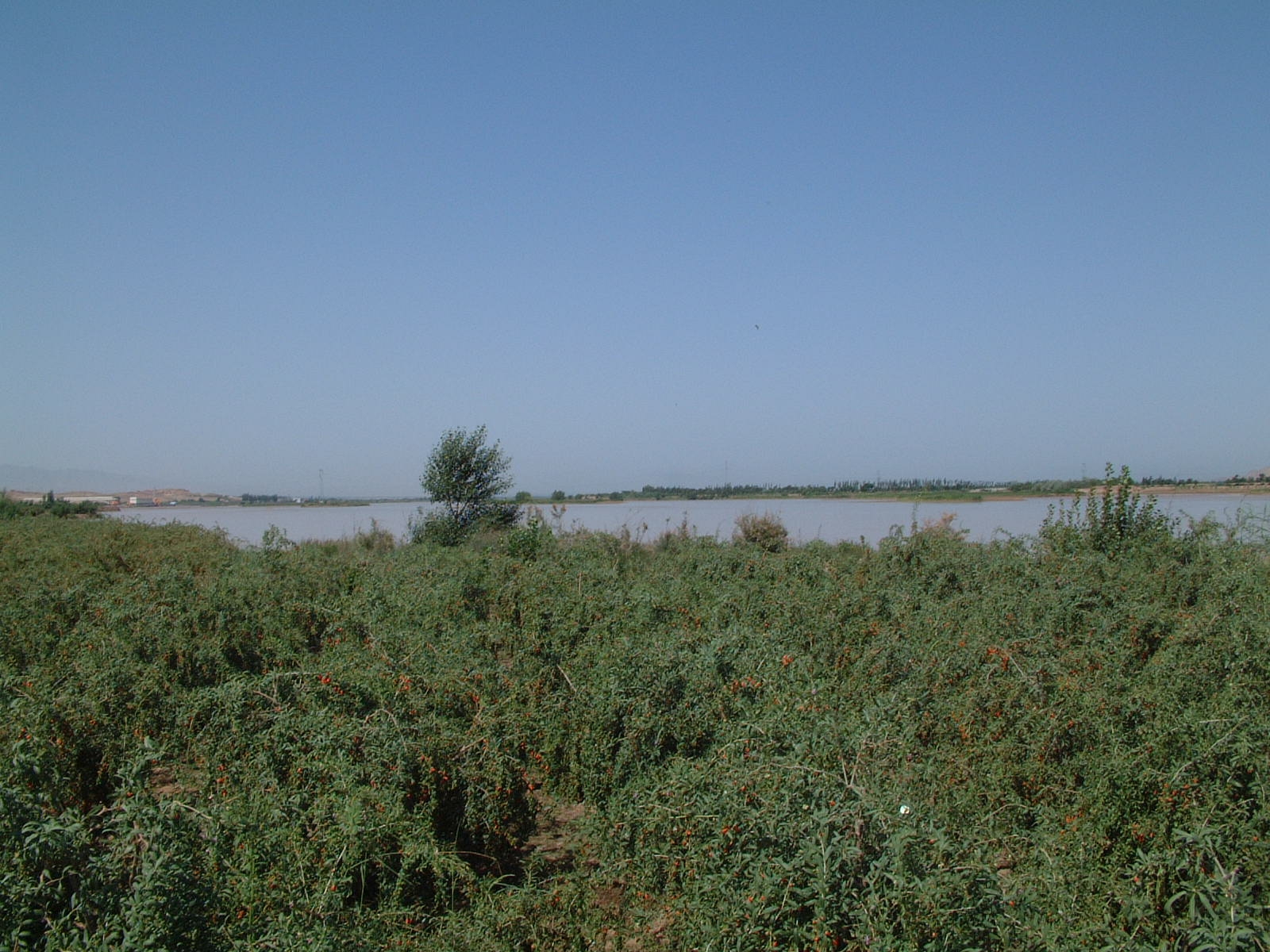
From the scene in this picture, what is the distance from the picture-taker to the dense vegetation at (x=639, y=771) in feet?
8.54

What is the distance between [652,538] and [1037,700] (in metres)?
12.9

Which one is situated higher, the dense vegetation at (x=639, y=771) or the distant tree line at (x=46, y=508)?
the distant tree line at (x=46, y=508)

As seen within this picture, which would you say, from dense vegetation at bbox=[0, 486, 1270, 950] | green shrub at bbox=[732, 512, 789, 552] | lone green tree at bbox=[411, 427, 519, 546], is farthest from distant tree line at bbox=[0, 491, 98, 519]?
dense vegetation at bbox=[0, 486, 1270, 950]

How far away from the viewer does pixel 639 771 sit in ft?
14.8

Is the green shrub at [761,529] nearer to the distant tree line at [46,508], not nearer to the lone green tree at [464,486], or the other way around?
the lone green tree at [464,486]

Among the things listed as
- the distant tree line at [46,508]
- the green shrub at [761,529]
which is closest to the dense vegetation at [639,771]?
the green shrub at [761,529]

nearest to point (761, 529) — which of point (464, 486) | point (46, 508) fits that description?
point (464, 486)

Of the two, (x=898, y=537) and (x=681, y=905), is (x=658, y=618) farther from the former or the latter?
(x=898, y=537)

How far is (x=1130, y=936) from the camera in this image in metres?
2.63

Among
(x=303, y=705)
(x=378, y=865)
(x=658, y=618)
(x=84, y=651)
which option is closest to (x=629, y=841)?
(x=378, y=865)

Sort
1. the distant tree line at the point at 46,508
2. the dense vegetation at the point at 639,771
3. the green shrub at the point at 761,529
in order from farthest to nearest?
the distant tree line at the point at 46,508
the green shrub at the point at 761,529
the dense vegetation at the point at 639,771

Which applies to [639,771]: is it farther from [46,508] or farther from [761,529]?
[46,508]

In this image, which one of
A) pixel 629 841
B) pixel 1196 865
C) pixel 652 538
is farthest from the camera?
pixel 652 538

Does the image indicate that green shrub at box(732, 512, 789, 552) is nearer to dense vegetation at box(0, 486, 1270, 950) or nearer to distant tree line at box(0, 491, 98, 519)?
dense vegetation at box(0, 486, 1270, 950)
